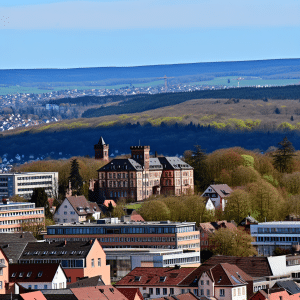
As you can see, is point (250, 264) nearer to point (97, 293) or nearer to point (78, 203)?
point (97, 293)

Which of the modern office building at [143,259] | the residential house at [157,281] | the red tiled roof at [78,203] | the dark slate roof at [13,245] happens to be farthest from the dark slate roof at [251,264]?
the red tiled roof at [78,203]

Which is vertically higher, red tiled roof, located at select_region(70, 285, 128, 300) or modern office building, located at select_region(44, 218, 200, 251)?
red tiled roof, located at select_region(70, 285, 128, 300)

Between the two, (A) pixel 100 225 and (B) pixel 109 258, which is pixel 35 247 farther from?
(A) pixel 100 225

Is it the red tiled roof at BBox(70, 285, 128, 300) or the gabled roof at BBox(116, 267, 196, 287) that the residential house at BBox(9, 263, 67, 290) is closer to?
the gabled roof at BBox(116, 267, 196, 287)

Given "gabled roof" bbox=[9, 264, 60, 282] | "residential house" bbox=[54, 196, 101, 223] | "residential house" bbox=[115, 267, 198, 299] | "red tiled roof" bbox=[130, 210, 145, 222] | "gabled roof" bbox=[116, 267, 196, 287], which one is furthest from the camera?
"residential house" bbox=[54, 196, 101, 223]

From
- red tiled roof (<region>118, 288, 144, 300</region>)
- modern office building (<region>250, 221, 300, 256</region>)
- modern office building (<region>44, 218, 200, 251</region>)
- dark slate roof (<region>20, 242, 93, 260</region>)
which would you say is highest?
red tiled roof (<region>118, 288, 144, 300</region>)

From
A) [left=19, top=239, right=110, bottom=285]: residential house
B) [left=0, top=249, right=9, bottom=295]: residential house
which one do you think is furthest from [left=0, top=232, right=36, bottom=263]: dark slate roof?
[left=0, top=249, right=9, bottom=295]: residential house
